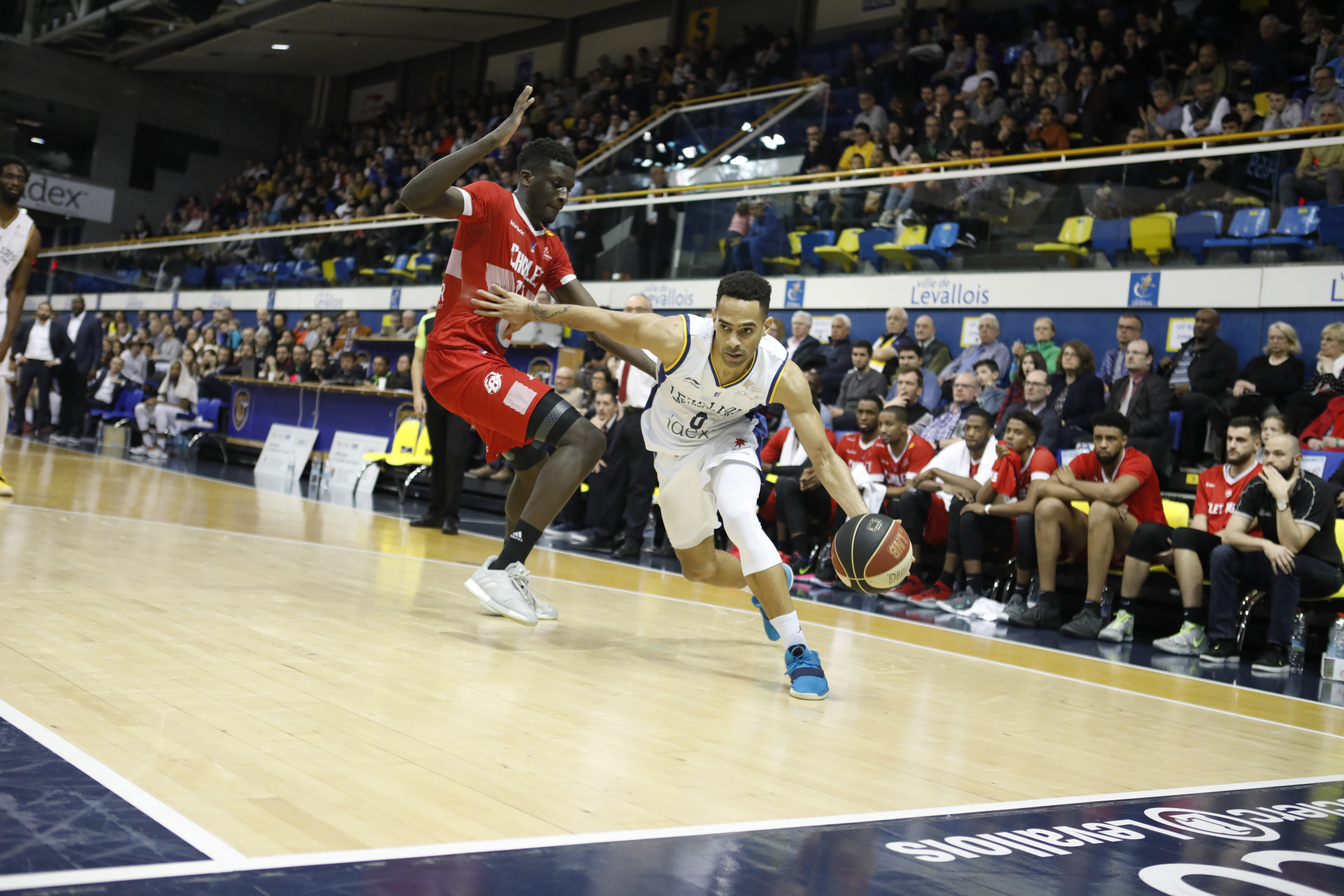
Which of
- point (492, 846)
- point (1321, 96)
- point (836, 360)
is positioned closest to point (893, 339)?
point (836, 360)

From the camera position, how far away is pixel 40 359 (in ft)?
48.8

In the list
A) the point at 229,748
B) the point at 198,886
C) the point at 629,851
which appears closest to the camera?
the point at 198,886

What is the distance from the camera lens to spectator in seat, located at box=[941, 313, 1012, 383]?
1012 centimetres

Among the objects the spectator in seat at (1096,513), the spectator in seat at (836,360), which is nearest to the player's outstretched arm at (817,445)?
the spectator in seat at (1096,513)

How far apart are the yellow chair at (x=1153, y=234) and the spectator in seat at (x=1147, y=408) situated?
4.59 feet

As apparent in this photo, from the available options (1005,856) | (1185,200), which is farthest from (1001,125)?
(1005,856)

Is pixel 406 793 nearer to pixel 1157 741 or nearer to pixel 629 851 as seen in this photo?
pixel 629 851

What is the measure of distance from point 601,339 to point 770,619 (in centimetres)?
145

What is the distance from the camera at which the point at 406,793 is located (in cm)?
241

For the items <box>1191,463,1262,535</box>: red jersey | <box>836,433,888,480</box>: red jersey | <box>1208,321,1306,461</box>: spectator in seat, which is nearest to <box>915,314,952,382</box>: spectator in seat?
<box>836,433,888,480</box>: red jersey

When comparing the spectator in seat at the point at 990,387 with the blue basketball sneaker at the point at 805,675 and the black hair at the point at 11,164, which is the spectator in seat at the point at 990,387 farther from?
the black hair at the point at 11,164

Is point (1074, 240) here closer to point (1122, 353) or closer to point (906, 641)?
point (1122, 353)

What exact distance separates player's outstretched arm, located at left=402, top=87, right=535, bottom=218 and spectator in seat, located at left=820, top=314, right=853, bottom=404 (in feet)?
21.1

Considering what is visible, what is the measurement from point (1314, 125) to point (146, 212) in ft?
101
